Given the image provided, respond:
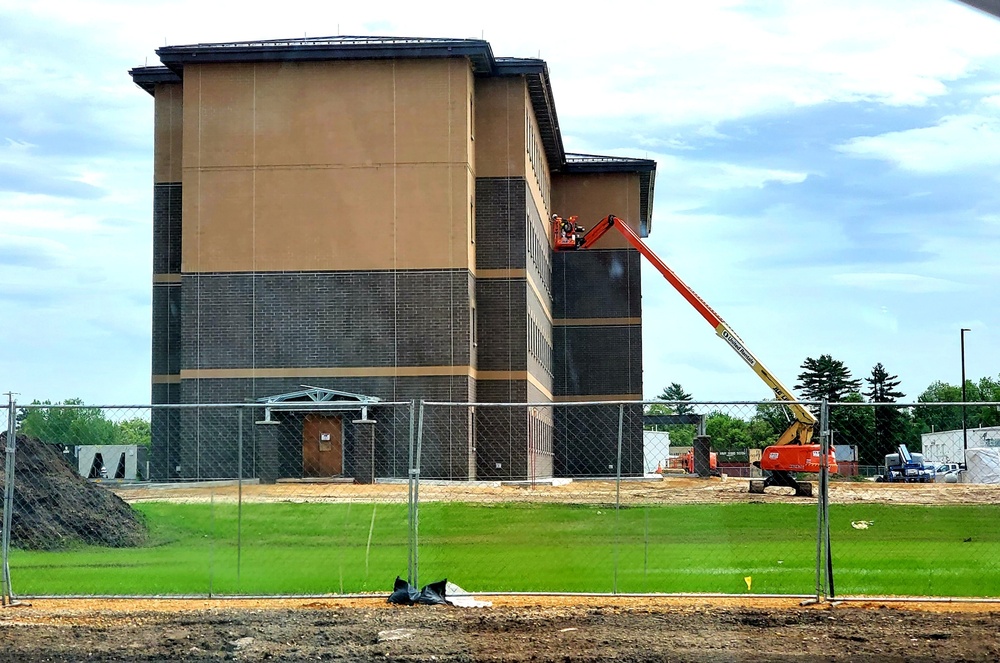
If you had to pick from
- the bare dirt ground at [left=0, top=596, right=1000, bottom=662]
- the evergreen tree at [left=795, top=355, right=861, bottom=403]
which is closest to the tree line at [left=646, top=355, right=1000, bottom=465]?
the evergreen tree at [left=795, top=355, right=861, bottom=403]

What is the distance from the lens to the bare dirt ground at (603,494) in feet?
69.5

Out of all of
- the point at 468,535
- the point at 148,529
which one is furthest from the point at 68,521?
the point at 468,535

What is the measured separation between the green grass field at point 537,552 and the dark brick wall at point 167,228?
28.2 m

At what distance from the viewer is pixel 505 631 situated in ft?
34.7

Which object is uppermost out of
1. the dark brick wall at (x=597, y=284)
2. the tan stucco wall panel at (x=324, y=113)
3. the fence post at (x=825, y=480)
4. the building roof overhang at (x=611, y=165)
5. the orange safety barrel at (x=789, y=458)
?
the building roof overhang at (x=611, y=165)

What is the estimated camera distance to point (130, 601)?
12820 millimetres

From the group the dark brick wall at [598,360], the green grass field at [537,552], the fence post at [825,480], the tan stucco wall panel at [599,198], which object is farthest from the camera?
the dark brick wall at [598,360]

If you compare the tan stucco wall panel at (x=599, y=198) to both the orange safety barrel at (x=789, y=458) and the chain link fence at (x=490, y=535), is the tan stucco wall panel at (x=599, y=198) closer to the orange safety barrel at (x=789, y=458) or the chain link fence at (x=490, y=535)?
the orange safety barrel at (x=789, y=458)

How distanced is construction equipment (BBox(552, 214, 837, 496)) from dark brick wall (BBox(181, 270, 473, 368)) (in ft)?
42.1

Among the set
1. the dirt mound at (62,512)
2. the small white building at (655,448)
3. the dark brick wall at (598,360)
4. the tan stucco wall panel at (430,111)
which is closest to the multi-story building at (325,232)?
the tan stucco wall panel at (430,111)

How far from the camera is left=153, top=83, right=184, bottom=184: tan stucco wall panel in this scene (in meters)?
48.9

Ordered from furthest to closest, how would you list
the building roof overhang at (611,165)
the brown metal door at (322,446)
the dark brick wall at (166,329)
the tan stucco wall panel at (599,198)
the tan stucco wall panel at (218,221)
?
the tan stucco wall panel at (599,198) < the building roof overhang at (611,165) < the dark brick wall at (166,329) < the tan stucco wall panel at (218,221) < the brown metal door at (322,446)

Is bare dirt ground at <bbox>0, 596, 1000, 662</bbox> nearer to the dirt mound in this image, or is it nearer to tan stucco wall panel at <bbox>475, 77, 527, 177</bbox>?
the dirt mound

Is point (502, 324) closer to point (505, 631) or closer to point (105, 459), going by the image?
point (105, 459)
